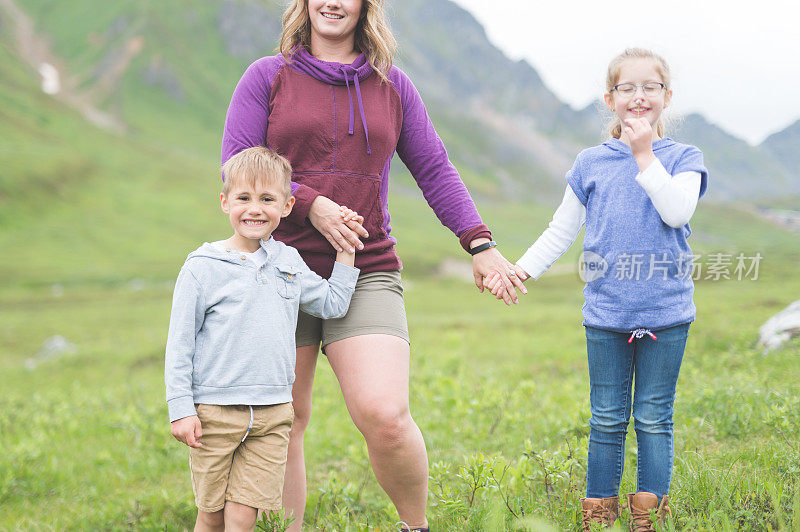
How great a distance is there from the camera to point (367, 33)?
4137mm

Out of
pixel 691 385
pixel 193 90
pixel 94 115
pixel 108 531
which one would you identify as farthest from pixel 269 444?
pixel 193 90

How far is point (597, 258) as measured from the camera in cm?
390

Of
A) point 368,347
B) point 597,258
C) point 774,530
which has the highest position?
point 597,258

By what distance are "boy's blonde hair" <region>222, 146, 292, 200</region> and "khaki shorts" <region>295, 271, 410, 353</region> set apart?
743 mm

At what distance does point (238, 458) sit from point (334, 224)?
52.8 inches

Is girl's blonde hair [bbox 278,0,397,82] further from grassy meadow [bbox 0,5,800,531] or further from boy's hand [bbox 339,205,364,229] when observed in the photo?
grassy meadow [bbox 0,5,800,531]

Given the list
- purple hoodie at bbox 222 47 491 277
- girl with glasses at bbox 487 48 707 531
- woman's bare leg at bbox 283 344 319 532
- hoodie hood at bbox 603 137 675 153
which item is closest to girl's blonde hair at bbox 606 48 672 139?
girl with glasses at bbox 487 48 707 531

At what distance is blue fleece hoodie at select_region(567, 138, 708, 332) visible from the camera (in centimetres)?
370

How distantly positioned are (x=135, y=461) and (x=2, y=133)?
9170 cm

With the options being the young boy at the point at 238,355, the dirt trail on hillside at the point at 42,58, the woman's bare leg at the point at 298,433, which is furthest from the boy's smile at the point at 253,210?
the dirt trail on hillside at the point at 42,58

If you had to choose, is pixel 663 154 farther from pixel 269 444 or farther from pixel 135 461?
pixel 135 461

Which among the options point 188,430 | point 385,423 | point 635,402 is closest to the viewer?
point 188,430

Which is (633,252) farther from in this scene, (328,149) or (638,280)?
(328,149)

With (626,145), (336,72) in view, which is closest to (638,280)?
(626,145)
